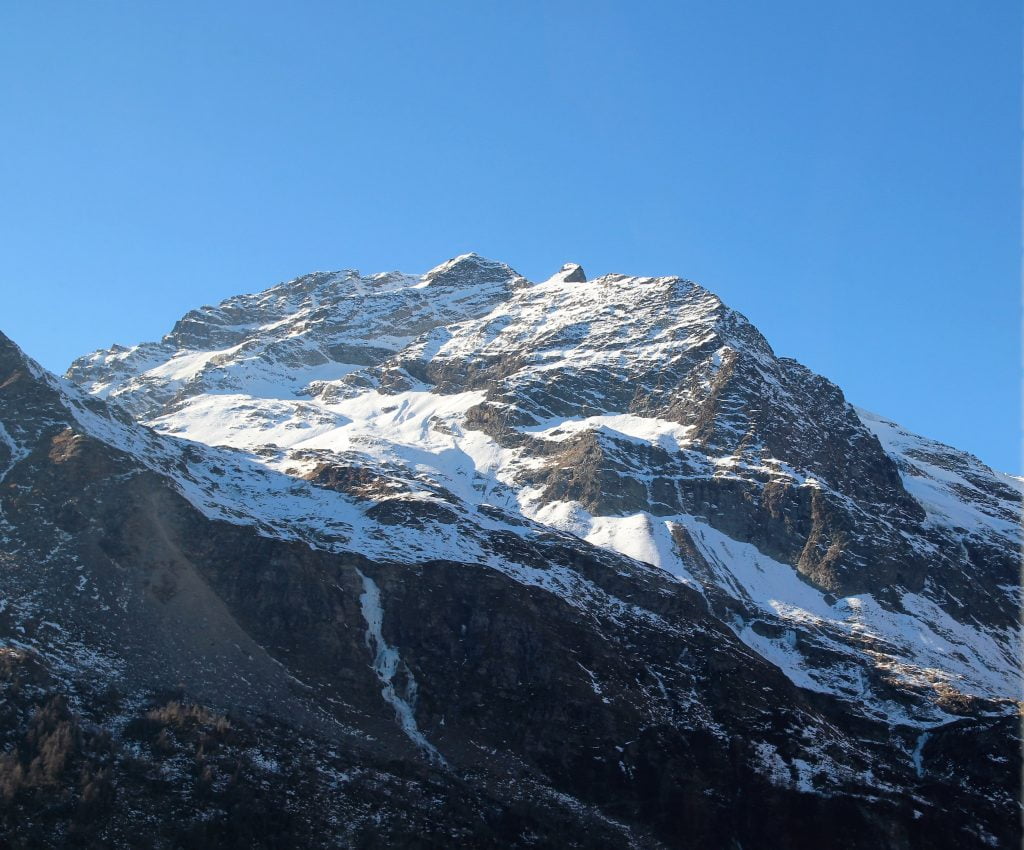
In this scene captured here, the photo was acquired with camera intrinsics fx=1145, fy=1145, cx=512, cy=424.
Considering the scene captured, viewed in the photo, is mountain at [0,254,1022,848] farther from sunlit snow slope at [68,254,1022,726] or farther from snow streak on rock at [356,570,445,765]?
sunlit snow slope at [68,254,1022,726]

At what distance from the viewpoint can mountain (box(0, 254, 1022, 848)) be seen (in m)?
80.4

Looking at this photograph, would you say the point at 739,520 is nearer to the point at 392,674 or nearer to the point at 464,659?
the point at 464,659

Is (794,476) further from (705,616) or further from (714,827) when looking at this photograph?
(714,827)

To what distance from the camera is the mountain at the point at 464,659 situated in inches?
3164

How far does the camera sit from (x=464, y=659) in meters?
111

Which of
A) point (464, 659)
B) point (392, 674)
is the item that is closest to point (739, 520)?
point (464, 659)

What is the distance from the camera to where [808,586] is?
15512cm

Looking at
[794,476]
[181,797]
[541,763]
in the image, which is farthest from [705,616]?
[181,797]

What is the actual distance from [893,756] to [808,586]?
43340mm

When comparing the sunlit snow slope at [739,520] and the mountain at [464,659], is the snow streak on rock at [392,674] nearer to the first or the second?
the mountain at [464,659]

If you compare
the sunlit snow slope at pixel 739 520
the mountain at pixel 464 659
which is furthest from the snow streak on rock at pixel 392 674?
the sunlit snow slope at pixel 739 520

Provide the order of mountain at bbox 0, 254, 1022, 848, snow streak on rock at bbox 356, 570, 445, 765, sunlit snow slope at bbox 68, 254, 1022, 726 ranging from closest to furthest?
mountain at bbox 0, 254, 1022, 848 → snow streak on rock at bbox 356, 570, 445, 765 → sunlit snow slope at bbox 68, 254, 1022, 726

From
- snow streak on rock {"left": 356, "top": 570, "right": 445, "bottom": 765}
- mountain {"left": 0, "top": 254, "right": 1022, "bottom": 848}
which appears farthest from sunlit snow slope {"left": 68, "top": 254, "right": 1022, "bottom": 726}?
snow streak on rock {"left": 356, "top": 570, "right": 445, "bottom": 765}

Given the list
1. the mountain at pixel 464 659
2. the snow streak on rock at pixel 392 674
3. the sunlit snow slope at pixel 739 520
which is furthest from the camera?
the sunlit snow slope at pixel 739 520
